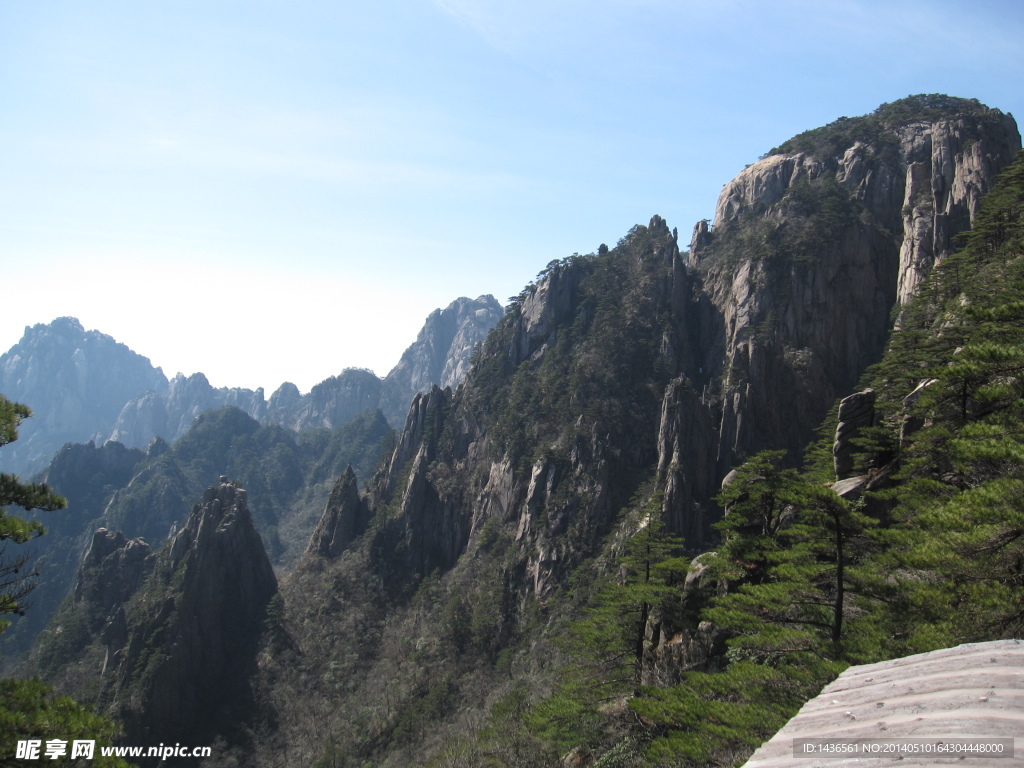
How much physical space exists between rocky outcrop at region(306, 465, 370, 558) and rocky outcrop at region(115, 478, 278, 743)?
26.1 ft

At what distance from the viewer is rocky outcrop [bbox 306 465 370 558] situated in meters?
86.1

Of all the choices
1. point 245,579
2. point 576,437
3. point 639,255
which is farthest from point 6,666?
point 639,255

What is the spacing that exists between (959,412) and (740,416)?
151 ft

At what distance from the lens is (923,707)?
5203 mm

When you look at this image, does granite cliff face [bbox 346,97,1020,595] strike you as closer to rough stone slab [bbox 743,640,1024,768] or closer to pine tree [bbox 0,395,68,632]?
pine tree [bbox 0,395,68,632]

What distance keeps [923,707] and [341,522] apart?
88.5m

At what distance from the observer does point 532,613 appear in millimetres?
64125

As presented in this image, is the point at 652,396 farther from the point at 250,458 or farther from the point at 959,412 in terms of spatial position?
the point at 250,458

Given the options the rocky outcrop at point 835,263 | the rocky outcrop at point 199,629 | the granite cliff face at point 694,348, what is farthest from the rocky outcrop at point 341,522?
the rocky outcrop at point 835,263

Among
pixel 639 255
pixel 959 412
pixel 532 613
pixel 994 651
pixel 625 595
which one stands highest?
pixel 639 255

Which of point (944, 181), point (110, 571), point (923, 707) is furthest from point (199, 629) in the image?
point (944, 181)

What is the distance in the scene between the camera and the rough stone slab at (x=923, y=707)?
4.53 metres

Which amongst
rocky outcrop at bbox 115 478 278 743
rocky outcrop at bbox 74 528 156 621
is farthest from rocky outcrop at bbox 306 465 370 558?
rocky outcrop at bbox 74 528 156 621

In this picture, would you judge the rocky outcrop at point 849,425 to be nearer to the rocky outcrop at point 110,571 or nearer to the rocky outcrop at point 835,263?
the rocky outcrop at point 835,263
